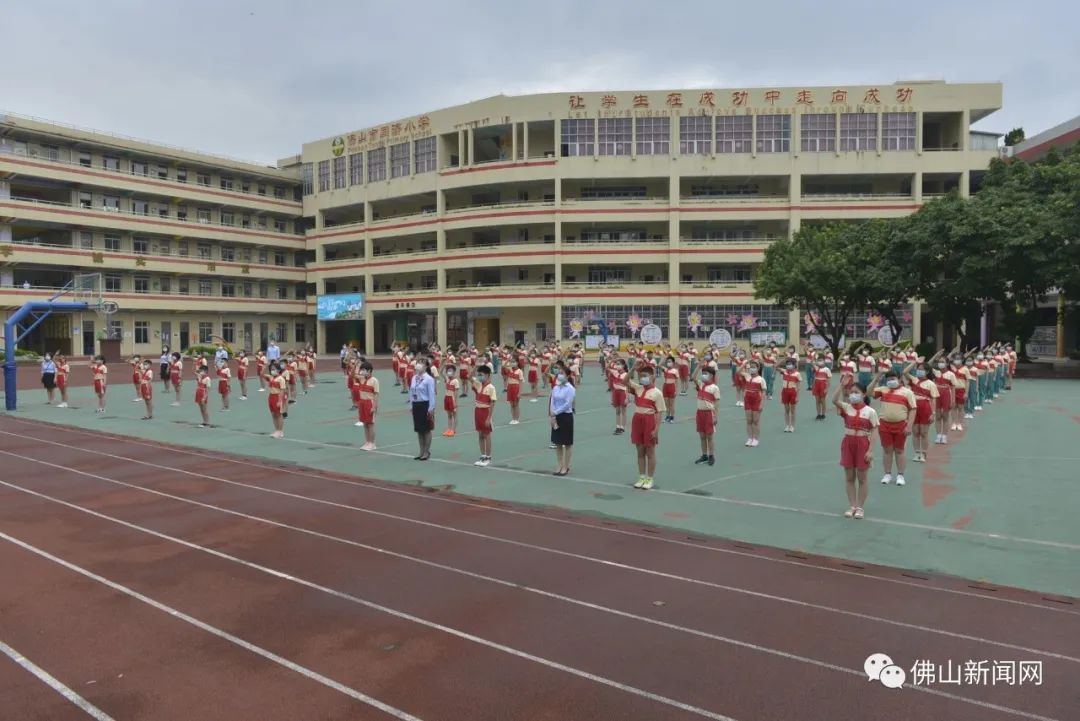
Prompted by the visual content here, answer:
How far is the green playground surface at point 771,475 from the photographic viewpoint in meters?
7.80

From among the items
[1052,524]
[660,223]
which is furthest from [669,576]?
[660,223]

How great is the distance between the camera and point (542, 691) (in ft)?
15.6

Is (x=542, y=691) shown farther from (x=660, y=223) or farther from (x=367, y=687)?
(x=660, y=223)

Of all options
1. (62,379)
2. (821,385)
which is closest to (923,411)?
(821,385)

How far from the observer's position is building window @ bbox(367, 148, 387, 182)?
53.7m

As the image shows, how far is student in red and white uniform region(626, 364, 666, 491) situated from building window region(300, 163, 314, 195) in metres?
54.8

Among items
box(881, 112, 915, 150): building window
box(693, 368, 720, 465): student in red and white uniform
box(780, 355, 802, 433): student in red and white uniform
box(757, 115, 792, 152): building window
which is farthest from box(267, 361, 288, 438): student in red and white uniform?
box(881, 112, 915, 150): building window

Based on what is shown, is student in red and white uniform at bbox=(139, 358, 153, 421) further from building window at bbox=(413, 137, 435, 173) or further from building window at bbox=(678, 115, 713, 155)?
building window at bbox=(678, 115, 713, 155)

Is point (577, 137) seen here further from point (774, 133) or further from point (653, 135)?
point (774, 133)

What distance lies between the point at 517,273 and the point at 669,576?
44836mm

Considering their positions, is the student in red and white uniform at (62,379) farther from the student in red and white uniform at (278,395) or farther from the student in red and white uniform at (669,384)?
the student in red and white uniform at (669,384)

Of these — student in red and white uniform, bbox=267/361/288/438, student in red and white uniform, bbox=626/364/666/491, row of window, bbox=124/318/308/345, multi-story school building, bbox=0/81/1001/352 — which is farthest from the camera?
row of window, bbox=124/318/308/345

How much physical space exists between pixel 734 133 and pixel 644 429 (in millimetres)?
39992

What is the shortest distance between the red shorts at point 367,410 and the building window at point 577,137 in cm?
3590
